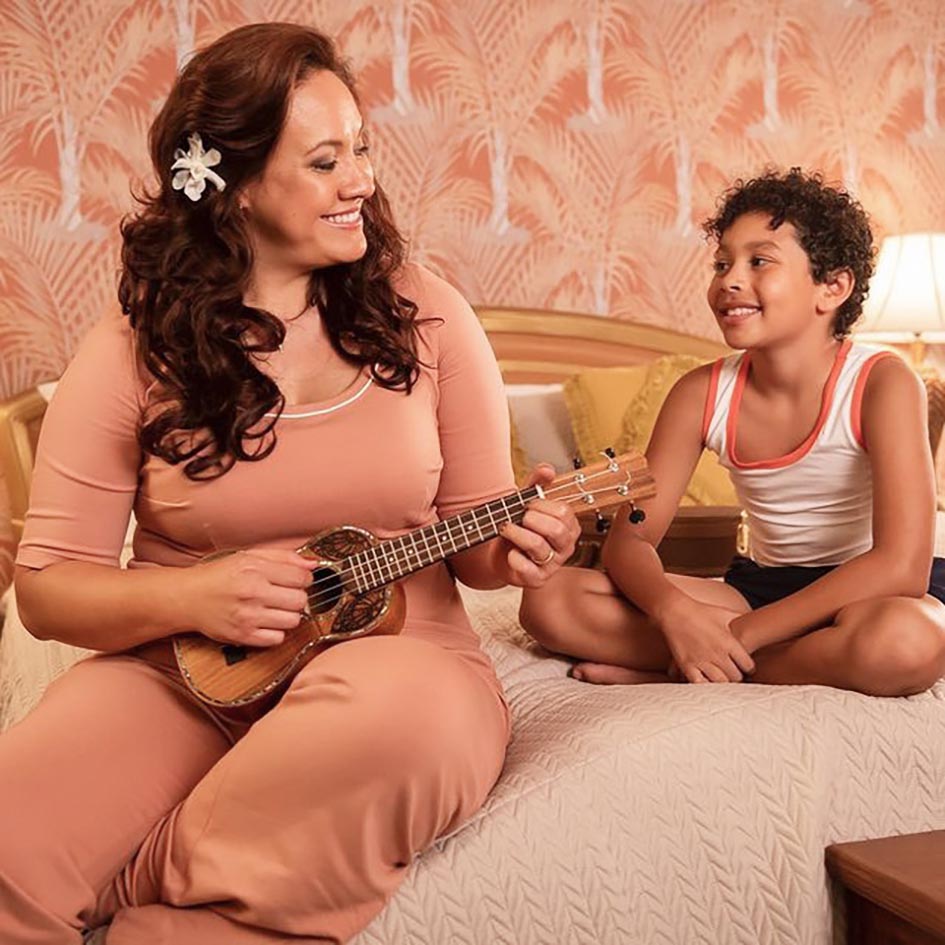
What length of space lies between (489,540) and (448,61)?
224 cm

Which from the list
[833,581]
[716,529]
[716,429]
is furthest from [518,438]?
[833,581]

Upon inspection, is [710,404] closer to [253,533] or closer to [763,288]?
[763,288]

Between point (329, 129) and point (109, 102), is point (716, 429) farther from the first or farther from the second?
point (109, 102)

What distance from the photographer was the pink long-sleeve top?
1567 millimetres

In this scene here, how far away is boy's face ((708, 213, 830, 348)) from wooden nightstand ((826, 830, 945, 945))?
30.4 inches

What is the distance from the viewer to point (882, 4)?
3.91 meters

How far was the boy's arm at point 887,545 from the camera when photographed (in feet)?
5.76

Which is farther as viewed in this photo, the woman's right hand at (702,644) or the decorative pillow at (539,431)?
the decorative pillow at (539,431)

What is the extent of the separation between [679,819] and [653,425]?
152cm

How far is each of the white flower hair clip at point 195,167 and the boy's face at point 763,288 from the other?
0.78 m

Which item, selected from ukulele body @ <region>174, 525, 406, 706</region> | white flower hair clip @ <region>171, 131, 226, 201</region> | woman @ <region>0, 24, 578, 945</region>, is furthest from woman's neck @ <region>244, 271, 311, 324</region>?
ukulele body @ <region>174, 525, 406, 706</region>

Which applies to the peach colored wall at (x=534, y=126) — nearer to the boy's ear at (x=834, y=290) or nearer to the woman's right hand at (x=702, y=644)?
the boy's ear at (x=834, y=290)

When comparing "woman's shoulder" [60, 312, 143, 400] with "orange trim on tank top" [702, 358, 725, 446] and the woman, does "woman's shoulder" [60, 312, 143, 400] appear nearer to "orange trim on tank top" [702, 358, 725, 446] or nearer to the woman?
the woman

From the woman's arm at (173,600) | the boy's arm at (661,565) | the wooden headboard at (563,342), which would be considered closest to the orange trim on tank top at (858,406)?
the boy's arm at (661,565)
